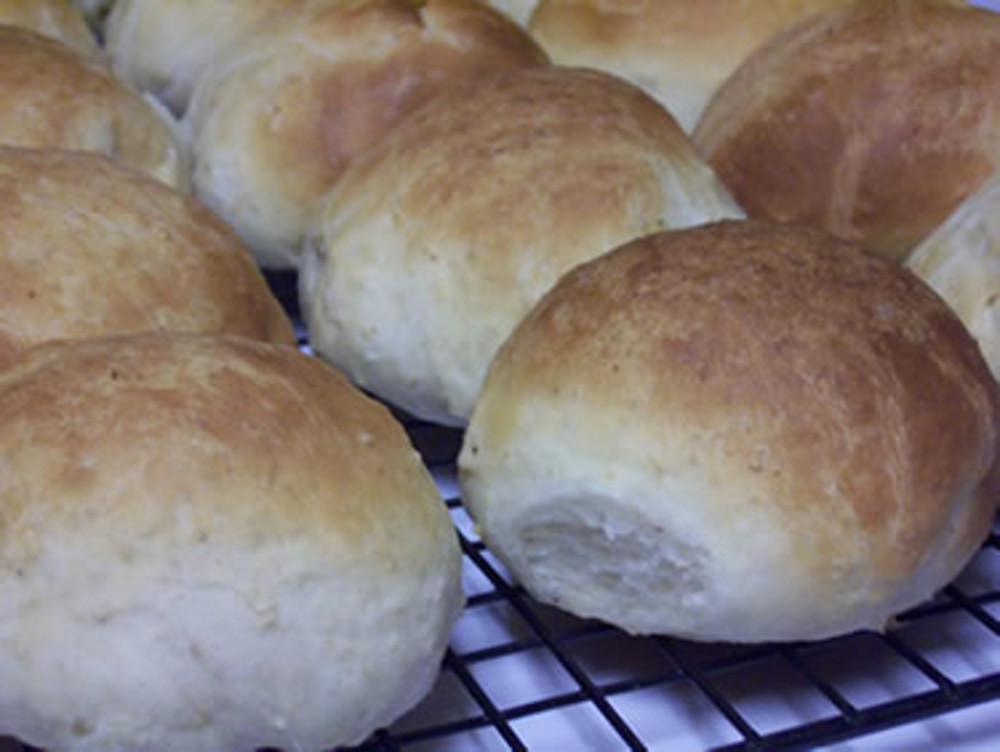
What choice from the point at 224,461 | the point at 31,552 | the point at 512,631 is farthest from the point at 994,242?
the point at 31,552

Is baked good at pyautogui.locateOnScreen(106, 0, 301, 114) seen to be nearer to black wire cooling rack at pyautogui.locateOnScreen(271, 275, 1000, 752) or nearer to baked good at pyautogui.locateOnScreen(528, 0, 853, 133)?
baked good at pyautogui.locateOnScreen(528, 0, 853, 133)

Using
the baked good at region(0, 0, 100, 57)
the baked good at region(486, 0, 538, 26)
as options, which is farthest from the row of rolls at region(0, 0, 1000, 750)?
the baked good at region(486, 0, 538, 26)

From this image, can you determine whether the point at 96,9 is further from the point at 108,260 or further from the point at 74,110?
the point at 108,260

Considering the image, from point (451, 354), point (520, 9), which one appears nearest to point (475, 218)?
point (451, 354)

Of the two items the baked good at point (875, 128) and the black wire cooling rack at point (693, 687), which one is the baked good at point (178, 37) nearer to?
the baked good at point (875, 128)

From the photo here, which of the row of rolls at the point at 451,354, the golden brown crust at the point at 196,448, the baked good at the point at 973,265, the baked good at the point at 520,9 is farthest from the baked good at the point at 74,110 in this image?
the baked good at the point at 973,265

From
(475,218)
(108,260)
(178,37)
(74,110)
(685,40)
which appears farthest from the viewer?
(178,37)
